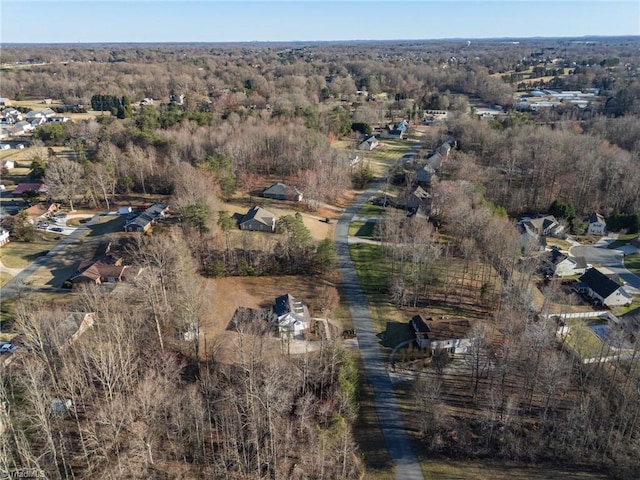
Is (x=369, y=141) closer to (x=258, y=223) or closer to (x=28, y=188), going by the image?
(x=258, y=223)

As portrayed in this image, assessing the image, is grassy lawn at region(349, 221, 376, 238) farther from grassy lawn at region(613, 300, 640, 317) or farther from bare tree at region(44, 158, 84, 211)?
bare tree at region(44, 158, 84, 211)

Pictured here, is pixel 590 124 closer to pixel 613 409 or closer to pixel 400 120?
pixel 400 120

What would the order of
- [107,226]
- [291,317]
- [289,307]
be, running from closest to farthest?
1. [291,317]
2. [289,307]
3. [107,226]

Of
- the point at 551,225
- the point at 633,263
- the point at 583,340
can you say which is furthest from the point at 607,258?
the point at 583,340

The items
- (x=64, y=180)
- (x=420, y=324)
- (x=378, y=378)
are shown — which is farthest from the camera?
(x=64, y=180)

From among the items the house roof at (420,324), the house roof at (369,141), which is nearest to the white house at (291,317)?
the house roof at (420,324)

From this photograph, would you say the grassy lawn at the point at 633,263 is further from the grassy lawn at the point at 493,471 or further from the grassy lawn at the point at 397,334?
the grassy lawn at the point at 493,471

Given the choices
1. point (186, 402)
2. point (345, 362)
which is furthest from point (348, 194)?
point (186, 402)
